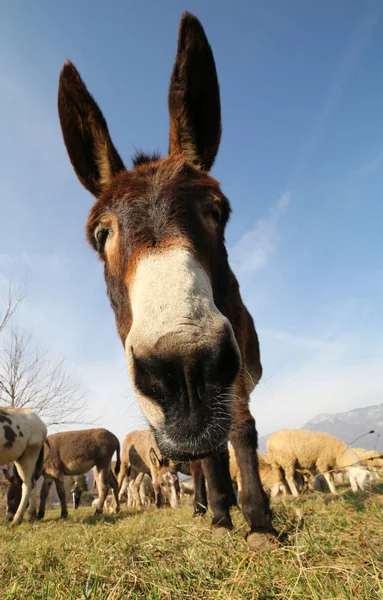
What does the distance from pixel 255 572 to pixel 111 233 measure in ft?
7.54

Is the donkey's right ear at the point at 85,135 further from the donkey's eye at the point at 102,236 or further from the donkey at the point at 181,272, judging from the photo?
the donkey's eye at the point at 102,236

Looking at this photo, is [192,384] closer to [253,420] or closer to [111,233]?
[111,233]

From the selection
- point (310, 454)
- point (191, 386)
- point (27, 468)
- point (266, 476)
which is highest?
point (191, 386)

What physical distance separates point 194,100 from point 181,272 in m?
2.27

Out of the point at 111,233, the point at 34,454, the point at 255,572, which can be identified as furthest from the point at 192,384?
the point at 34,454

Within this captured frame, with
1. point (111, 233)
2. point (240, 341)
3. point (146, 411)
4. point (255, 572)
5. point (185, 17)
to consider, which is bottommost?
point (255, 572)

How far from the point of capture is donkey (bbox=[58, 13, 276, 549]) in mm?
1480

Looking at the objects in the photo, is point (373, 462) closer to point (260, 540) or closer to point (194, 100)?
point (260, 540)

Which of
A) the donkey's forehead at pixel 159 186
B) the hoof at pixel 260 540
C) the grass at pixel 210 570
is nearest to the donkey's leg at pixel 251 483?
the hoof at pixel 260 540

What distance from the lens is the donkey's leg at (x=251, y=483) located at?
253 cm

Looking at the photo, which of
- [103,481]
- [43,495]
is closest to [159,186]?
[43,495]

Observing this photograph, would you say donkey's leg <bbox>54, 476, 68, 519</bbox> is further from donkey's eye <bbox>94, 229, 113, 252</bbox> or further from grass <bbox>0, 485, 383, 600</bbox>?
donkey's eye <bbox>94, 229, 113, 252</bbox>

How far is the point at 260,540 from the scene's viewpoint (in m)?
2.46

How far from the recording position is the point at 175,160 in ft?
9.19
